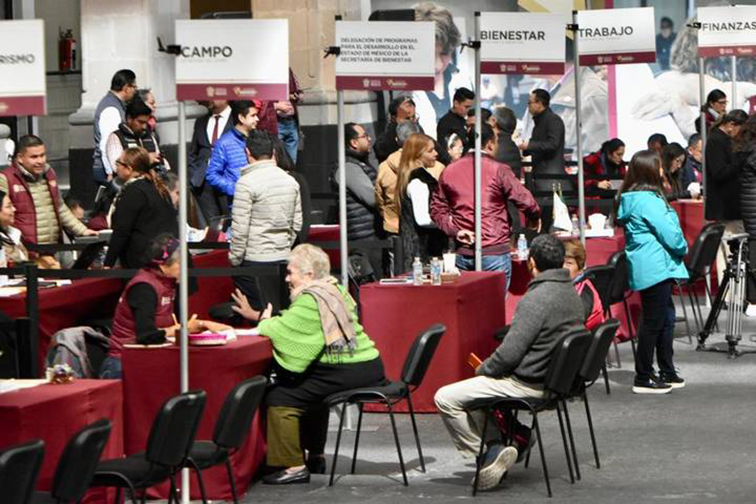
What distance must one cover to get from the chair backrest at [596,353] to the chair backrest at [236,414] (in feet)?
7.16

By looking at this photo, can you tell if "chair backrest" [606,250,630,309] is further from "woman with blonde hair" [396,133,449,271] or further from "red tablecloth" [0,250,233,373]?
"red tablecloth" [0,250,233,373]

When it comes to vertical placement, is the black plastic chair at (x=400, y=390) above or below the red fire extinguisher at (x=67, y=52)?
below

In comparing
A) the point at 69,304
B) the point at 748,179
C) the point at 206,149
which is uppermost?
the point at 206,149

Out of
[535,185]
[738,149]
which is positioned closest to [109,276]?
[738,149]

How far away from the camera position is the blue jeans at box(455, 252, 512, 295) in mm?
14258

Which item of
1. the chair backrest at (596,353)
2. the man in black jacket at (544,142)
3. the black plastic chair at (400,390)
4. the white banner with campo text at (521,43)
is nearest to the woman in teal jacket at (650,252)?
the white banner with campo text at (521,43)

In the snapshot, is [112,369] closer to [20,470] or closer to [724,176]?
[20,470]

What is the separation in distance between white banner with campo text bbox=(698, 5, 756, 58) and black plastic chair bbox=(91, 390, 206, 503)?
10012mm

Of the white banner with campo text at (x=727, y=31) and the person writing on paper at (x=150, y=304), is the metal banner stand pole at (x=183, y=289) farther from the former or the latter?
the white banner with campo text at (x=727, y=31)

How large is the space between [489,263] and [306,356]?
384 cm

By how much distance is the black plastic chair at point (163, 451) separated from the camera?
8.70m

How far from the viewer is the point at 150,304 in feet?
35.4

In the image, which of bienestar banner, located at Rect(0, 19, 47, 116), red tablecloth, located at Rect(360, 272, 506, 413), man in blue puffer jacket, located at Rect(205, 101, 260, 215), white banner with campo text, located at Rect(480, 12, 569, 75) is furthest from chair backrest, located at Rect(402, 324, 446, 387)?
man in blue puffer jacket, located at Rect(205, 101, 260, 215)

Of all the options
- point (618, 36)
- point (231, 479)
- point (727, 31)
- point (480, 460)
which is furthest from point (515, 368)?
point (727, 31)
